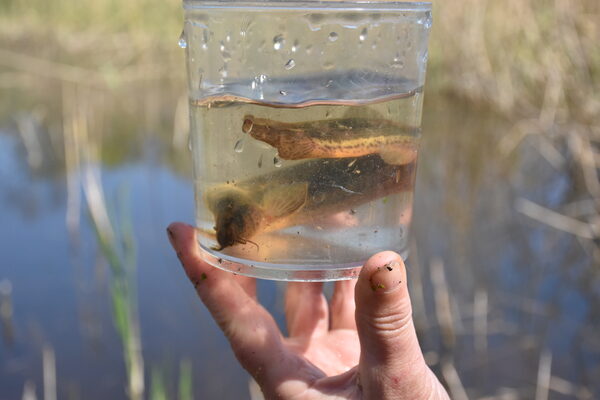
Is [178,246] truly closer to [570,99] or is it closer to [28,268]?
[28,268]

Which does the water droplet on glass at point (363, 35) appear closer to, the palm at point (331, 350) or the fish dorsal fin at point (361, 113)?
the fish dorsal fin at point (361, 113)

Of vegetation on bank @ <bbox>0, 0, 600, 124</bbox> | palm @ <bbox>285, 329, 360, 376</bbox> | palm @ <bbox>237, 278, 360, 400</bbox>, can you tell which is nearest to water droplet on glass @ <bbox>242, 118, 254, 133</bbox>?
palm @ <bbox>237, 278, 360, 400</bbox>

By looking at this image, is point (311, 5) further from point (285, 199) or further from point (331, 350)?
point (331, 350)

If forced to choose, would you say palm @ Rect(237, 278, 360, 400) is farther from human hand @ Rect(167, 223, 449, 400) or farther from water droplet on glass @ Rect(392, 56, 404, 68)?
water droplet on glass @ Rect(392, 56, 404, 68)

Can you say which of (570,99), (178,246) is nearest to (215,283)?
(178,246)

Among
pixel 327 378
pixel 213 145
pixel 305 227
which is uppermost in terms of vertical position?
pixel 213 145

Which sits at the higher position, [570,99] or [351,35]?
[351,35]

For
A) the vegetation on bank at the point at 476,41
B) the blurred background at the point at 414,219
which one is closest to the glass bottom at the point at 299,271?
the blurred background at the point at 414,219
